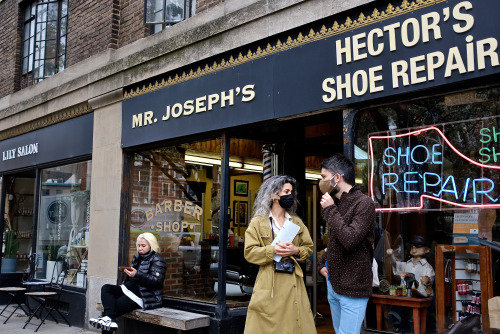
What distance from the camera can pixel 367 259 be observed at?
3.92 meters

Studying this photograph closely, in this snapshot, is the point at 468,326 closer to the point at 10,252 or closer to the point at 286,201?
the point at 286,201

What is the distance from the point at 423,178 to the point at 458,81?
0.92m

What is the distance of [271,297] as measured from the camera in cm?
451

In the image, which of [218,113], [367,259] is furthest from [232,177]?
[367,259]

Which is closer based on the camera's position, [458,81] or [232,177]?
[458,81]

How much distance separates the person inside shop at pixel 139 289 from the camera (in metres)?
6.39

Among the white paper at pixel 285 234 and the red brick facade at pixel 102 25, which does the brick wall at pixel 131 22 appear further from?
the white paper at pixel 285 234

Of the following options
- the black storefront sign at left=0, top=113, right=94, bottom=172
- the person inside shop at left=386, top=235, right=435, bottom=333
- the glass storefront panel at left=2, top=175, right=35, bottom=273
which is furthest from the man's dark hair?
the glass storefront panel at left=2, top=175, right=35, bottom=273

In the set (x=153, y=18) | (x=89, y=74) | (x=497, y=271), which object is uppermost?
(x=153, y=18)

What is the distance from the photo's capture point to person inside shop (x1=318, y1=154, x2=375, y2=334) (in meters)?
3.81

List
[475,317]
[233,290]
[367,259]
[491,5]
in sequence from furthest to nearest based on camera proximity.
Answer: [233,290]
[475,317]
[491,5]
[367,259]

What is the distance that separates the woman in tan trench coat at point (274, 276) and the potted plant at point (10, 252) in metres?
8.63

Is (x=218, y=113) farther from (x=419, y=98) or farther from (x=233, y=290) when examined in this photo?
(x=419, y=98)

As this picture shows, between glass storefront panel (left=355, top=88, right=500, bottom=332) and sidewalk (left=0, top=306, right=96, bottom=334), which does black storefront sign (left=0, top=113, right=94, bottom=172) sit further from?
glass storefront panel (left=355, top=88, right=500, bottom=332)
